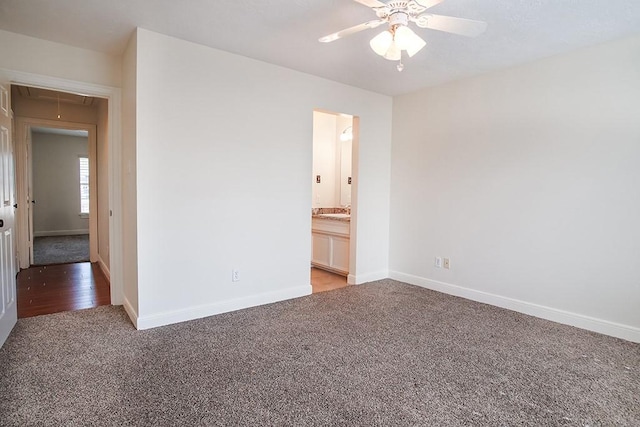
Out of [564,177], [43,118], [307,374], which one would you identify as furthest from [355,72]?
[43,118]

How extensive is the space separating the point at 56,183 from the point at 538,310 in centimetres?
1013

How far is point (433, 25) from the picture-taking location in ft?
6.92

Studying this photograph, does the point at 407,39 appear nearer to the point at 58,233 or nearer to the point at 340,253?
the point at 340,253

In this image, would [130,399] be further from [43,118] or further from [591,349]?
[43,118]

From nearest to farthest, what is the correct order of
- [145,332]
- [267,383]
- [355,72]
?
[267,383] < [145,332] < [355,72]

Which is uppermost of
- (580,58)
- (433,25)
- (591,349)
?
(580,58)

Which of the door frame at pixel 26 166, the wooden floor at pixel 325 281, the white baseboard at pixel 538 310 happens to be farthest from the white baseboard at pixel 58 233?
the white baseboard at pixel 538 310

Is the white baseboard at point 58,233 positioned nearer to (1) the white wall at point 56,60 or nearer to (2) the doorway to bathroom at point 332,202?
(2) the doorway to bathroom at point 332,202

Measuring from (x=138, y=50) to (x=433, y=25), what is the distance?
228cm

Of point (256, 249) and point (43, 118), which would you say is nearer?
point (256, 249)

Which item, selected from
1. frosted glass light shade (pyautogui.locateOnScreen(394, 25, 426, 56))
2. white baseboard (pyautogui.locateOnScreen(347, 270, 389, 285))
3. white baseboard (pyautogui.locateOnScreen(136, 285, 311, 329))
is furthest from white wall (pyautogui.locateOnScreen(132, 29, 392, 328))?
frosted glass light shade (pyautogui.locateOnScreen(394, 25, 426, 56))

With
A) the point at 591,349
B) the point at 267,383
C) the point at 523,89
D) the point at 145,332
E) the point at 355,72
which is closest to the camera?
the point at 267,383

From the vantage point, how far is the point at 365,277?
4.53 m

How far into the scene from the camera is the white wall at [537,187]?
2863mm
